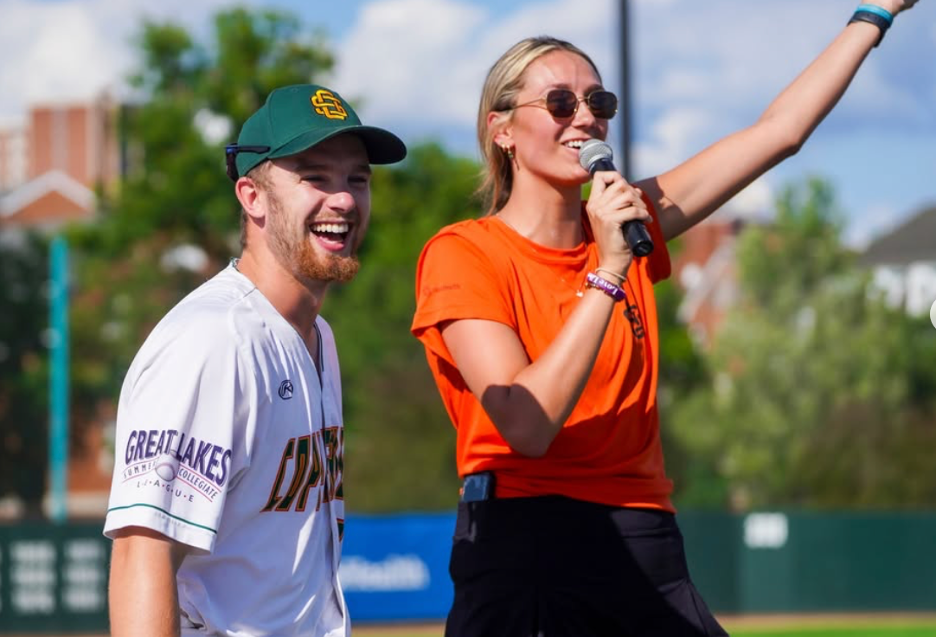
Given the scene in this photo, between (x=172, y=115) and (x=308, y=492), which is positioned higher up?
(x=172, y=115)

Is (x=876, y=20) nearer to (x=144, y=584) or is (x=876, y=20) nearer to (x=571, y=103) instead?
(x=571, y=103)

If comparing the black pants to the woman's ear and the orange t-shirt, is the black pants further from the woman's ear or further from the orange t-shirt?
the woman's ear

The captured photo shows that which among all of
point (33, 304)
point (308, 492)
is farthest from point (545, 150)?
point (33, 304)

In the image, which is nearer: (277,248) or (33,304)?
(277,248)

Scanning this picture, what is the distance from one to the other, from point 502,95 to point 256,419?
1.51 metres

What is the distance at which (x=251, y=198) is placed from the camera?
11.0 feet

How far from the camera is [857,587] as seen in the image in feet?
73.8

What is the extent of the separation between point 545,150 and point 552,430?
93 cm

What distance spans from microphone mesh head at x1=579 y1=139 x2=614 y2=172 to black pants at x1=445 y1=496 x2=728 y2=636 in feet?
2.86

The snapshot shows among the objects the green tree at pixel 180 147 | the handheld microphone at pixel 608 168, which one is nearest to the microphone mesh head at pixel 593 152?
the handheld microphone at pixel 608 168

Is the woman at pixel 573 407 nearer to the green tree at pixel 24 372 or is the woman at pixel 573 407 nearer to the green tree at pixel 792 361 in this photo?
the green tree at pixel 792 361

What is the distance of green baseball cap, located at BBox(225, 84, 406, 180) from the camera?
128 inches

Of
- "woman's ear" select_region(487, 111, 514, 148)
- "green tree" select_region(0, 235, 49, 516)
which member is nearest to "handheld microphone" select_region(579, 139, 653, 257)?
"woman's ear" select_region(487, 111, 514, 148)

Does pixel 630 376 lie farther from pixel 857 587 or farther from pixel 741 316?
pixel 741 316
